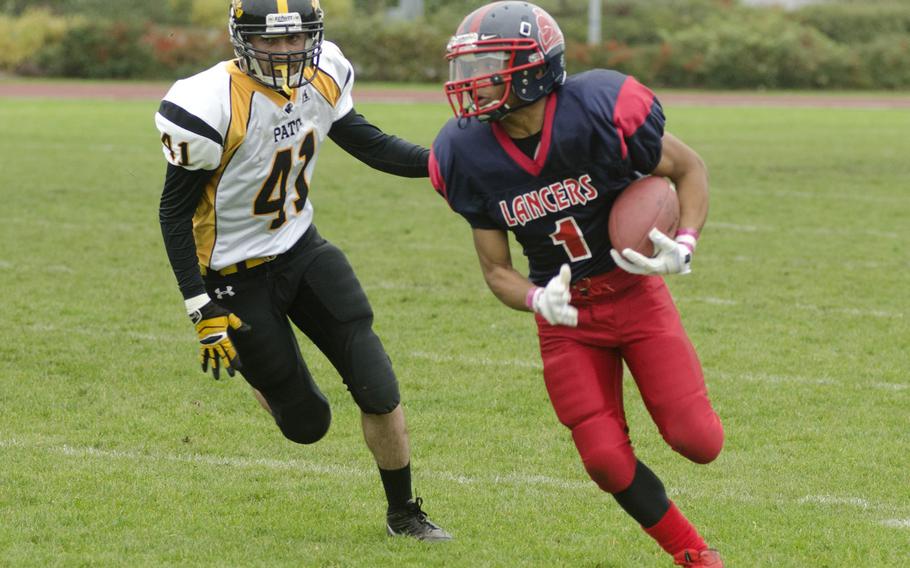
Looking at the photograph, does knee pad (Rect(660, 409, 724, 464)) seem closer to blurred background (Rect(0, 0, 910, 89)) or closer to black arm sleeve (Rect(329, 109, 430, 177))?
black arm sleeve (Rect(329, 109, 430, 177))

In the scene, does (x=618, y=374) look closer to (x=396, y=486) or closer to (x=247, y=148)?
(x=396, y=486)

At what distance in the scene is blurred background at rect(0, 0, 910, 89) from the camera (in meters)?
33.3

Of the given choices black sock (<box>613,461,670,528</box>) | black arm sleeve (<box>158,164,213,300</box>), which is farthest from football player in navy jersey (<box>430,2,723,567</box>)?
black arm sleeve (<box>158,164,213,300</box>)

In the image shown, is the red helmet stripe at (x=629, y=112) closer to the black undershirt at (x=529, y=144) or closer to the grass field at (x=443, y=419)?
the black undershirt at (x=529, y=144)

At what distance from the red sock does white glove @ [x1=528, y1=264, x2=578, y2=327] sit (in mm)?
649

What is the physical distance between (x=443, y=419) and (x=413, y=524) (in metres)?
1.35

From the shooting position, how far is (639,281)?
12.9 feet

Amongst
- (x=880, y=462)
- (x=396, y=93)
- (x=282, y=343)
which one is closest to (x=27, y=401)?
(x=282, y=343)

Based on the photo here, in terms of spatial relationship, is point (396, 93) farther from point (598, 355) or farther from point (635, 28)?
point (598, 355)

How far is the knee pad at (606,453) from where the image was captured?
3754 mm

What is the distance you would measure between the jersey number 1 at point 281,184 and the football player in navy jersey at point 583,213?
0.72 meters

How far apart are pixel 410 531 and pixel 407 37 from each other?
31.3m

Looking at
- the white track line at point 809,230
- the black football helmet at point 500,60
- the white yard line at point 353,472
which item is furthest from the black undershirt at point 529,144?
the white track line at point 809,230

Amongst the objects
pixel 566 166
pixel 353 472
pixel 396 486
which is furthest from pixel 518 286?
pixel 353 472
